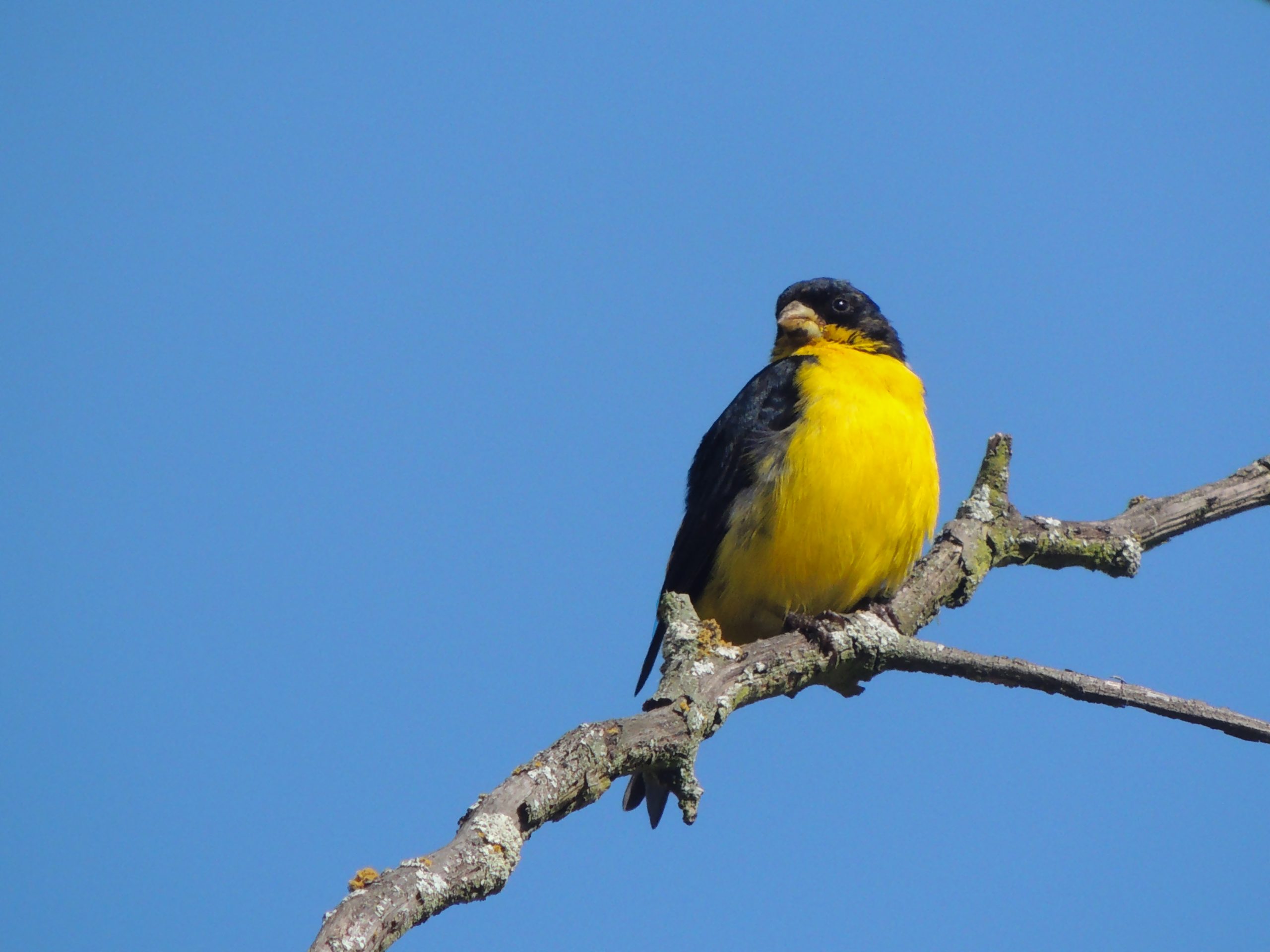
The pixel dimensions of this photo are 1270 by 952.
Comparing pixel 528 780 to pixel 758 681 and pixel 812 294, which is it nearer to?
pixel 758 681

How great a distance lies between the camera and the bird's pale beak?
7.46 meters

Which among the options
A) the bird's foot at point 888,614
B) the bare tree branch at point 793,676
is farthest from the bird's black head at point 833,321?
the bird's foot at point 888,614

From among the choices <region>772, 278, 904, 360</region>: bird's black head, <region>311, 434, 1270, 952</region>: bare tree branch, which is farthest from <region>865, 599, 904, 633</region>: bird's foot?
<region>772, 278, 904, 360</region>: bird's black head

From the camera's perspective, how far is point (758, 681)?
477 cm

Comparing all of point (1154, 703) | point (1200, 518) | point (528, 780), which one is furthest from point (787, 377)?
point (528, 780)

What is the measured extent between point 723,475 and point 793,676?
1.85m

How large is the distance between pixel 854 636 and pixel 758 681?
610 mm

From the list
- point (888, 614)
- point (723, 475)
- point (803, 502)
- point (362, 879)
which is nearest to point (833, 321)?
point (723, 475)

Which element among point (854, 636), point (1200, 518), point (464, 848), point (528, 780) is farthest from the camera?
point (1200, 518)

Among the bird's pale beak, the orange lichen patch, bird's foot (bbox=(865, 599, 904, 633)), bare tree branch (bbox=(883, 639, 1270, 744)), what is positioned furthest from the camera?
the bird's pale beak

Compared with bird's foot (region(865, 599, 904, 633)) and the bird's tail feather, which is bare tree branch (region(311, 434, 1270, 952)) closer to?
bird's foot (region(865, 599, 904, 633))

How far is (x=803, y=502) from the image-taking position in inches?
242

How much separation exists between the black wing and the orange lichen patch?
127 inches

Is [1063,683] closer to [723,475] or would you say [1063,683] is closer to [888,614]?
[888,614]
